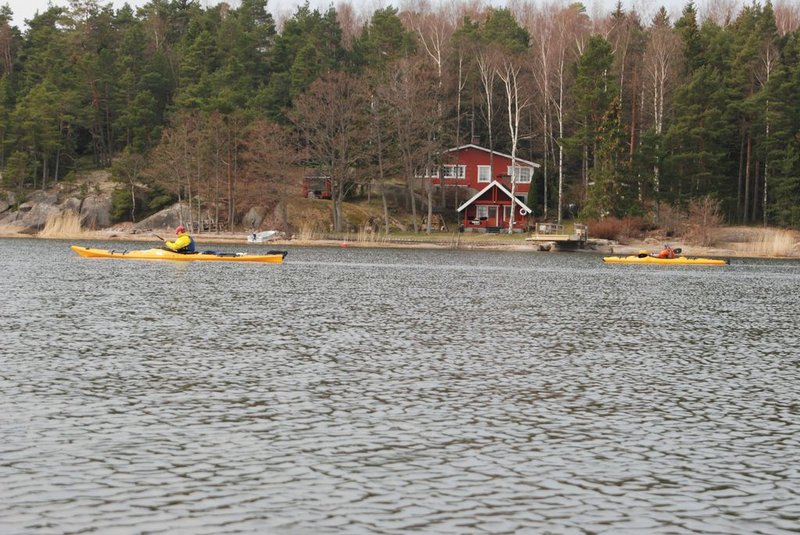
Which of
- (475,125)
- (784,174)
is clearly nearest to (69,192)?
(475,125)

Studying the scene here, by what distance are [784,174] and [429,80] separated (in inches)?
1209

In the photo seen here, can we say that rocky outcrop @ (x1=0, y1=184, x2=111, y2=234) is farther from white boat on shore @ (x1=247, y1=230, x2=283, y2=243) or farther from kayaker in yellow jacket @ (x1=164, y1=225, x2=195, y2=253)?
kayaker in yellow jacket @ (x1=164, y1=225, x2=195, y2=253)

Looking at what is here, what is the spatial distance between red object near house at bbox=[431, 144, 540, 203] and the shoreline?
14.8 meters

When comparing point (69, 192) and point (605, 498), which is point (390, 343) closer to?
point (605, 498)

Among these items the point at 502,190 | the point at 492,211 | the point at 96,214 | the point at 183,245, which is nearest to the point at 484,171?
the point at 492,211

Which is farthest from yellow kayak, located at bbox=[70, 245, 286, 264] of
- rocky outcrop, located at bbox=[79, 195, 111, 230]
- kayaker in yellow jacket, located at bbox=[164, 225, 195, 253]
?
rocky outcrop, located at bbox=[79, 195, 111, 230]

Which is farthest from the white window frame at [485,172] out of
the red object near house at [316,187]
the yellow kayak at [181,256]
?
the yellow kayak at [181,256]

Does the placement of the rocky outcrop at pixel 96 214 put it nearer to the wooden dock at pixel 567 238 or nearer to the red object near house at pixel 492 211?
the red object near house at pixel 492 211

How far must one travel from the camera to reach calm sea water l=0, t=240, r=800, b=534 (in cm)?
921

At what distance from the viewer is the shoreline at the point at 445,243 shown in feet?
231

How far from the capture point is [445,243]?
Result: 74000mm

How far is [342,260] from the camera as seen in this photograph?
5628 cm

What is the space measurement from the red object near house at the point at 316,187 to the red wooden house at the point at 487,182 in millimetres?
10367

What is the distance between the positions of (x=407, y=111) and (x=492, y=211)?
14.8m
